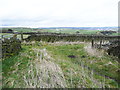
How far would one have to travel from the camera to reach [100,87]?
11281 millimetres

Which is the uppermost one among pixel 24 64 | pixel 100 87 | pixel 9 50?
pixel 9 50

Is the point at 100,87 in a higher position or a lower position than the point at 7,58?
lower

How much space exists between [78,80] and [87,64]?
687 cm

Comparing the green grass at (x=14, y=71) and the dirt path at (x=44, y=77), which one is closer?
the dirt path at (x=44, y=77)

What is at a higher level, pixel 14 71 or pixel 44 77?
pixel 14 71

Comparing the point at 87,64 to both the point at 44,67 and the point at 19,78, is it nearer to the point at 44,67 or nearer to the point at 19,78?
the point at 44,67

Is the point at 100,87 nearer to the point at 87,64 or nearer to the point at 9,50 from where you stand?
the point at 87,64

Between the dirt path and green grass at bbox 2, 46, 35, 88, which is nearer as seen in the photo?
the dirt path

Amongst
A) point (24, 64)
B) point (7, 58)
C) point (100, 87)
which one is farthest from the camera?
point (7, 58)

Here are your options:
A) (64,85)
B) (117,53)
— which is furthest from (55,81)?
(117,53)

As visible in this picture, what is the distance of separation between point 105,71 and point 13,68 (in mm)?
13055

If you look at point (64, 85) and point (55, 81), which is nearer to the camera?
point (64, 85)

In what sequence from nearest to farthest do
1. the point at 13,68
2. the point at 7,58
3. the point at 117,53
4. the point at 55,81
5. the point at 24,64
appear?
the point at 55,81 → the point at 13,68 → the point at 24,64 → the point at 7,58 → the point at 117,53

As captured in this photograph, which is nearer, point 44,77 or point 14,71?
point 44,77
